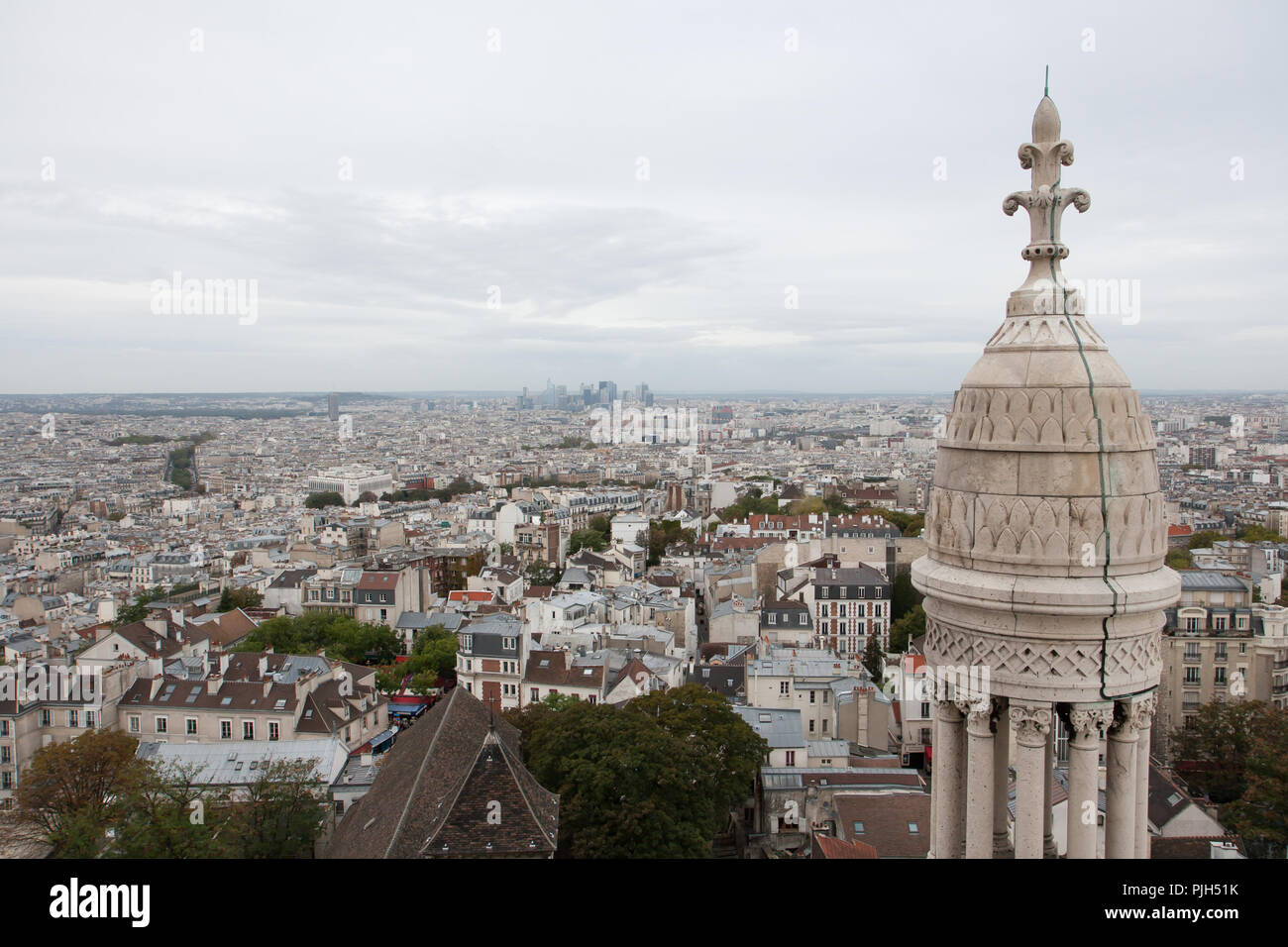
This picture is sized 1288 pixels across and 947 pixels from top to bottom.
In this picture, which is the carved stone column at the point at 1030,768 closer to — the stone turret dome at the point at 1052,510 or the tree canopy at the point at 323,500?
the stone turret dome at the point at 1052,510

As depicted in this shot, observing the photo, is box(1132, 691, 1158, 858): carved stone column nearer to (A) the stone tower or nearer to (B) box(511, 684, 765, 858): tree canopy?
(A) the stone tower

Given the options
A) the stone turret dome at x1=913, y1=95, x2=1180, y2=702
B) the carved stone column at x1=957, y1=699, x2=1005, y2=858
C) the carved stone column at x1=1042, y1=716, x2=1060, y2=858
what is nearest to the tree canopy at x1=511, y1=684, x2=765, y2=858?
the carved stone column at x1=1042, y1=716, x2=1060, y2=858

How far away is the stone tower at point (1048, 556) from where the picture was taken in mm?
5285

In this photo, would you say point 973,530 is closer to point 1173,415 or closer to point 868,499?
point 868,499

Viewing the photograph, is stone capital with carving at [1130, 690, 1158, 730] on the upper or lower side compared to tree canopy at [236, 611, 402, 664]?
upper

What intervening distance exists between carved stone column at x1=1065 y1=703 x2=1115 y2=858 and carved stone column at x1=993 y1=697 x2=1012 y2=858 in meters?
0.42

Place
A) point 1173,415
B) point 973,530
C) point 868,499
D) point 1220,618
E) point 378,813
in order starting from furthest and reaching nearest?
point 1173,415 < point 868,499 < point 1220,618 < point 378,813 < point 973,530

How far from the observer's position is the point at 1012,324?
5.62 metres

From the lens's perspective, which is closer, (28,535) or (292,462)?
(28,535)

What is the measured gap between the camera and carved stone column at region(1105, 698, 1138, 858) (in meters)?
5.52

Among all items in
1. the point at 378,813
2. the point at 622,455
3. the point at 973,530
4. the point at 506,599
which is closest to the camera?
the point at 973,530
